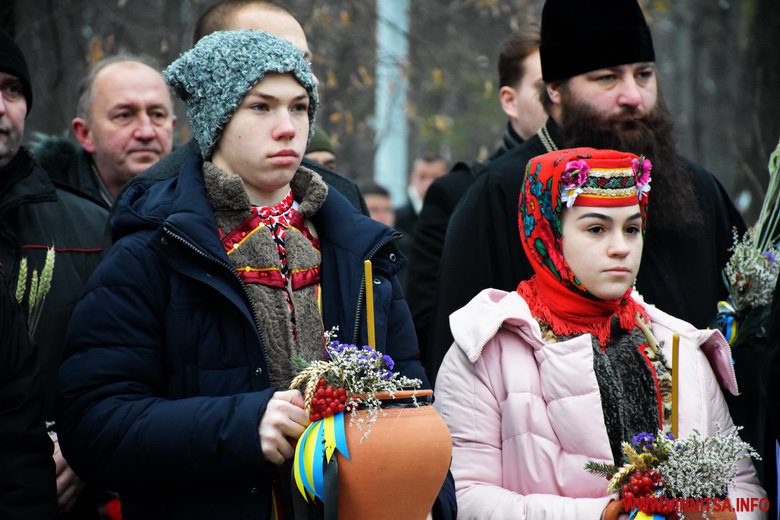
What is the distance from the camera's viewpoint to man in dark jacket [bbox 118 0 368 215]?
4562mm

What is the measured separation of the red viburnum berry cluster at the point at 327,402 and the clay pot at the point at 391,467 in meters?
0.05

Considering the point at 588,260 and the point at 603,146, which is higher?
the point at 603,146

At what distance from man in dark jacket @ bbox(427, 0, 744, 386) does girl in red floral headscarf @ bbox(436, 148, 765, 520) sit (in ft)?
2.07

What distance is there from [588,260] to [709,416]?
636 millimetres

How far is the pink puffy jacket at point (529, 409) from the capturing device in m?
3.80

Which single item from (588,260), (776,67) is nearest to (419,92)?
(776,67)

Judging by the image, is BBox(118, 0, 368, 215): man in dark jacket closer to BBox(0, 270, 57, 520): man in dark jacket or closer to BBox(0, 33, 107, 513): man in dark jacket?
BBox(0, 33, 107, 513): man in dark jacket

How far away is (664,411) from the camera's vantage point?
13.1 ft

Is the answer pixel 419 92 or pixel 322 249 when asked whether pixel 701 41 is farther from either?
pixel 322 249

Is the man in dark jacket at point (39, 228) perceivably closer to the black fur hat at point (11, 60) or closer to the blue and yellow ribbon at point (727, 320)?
the black fur hat at point (11, 60)

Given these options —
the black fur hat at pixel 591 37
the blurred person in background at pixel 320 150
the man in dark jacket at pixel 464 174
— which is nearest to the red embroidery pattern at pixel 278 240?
the black fur hat at pixel 591 37

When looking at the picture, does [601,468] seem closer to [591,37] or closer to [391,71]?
[591,37]

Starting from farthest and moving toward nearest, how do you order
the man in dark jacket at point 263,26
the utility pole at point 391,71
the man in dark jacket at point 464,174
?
the utility pole at point 391,71
the man in dark jacket at point 464,174
the man in dark jacket at point 263,26

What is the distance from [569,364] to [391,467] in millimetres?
928
